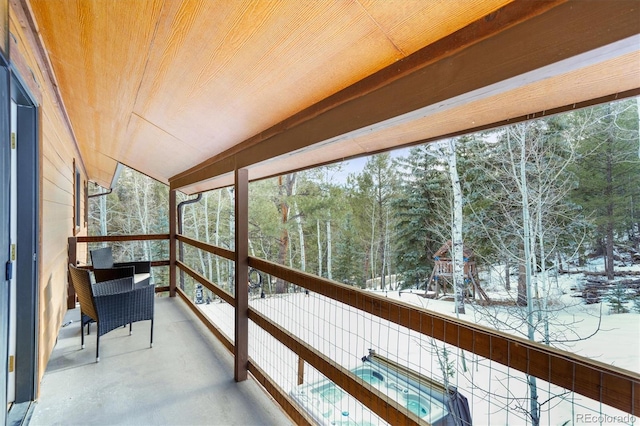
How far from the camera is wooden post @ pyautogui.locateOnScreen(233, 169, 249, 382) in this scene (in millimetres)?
2588

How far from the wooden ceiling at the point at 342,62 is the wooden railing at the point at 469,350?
0.74 m

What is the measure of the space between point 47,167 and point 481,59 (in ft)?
10.4

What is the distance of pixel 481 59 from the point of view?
2.74 feet

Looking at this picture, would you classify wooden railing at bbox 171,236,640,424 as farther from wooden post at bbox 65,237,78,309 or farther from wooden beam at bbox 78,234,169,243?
wooden beam at bbox 78,234,169,243

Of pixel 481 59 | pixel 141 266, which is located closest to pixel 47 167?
pixel 141 266

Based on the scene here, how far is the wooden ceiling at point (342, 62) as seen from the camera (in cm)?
74

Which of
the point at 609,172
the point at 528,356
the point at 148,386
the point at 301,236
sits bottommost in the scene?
the point at 148,386

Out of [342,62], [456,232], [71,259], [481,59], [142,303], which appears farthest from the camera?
[456,232]

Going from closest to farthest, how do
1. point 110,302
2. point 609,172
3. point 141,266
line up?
1. point 110,302
2. point 609,172
3. point 141,266

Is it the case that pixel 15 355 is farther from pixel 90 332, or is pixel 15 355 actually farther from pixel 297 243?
pixel 297 243

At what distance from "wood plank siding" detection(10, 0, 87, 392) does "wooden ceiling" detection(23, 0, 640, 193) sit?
0.32ft

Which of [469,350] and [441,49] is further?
[469,350]

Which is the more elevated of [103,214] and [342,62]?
[342,62]

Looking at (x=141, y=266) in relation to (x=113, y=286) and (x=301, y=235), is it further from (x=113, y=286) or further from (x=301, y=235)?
(x=301, y=235)
